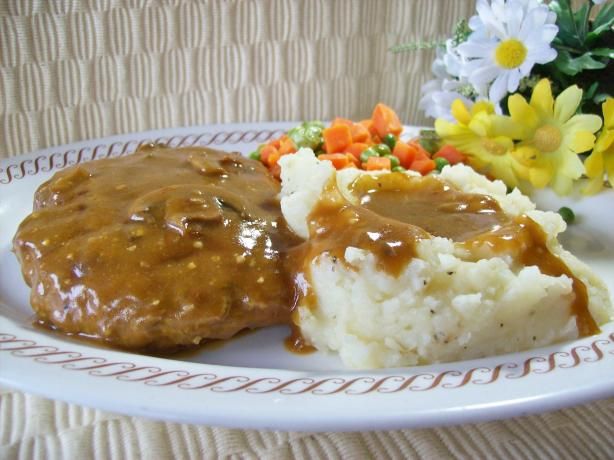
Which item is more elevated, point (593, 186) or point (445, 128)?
point (445, 128)

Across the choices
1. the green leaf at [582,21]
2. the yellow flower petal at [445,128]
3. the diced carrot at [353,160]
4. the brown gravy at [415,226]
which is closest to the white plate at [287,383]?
the brown gravy at [415,226]

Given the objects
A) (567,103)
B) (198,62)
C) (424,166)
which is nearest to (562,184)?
(567,103)

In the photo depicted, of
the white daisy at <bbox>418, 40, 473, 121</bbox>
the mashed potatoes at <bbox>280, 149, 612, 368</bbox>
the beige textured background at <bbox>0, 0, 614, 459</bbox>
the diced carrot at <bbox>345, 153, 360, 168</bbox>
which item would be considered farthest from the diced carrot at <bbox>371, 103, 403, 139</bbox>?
the mashed potatoes at <bbox>280, 149, 612, 368</bbox>

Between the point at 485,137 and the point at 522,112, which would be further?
the point at 485,137

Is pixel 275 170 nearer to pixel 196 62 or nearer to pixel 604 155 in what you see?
pixel 604 155

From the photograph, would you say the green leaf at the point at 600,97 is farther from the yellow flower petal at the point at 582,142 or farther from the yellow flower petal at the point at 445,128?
the yellow flower petal at the point at 445,128

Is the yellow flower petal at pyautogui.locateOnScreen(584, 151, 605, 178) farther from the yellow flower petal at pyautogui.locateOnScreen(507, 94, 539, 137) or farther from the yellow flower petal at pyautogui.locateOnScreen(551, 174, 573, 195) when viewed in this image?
the yellow flower petal at pyautogui.locateOnScreen(507, 94, 539, 137)
